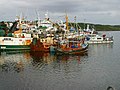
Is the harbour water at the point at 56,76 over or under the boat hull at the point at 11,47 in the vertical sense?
under

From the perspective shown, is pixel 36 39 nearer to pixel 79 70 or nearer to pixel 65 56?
pixel 65 56

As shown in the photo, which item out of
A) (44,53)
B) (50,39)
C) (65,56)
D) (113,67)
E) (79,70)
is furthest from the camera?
(50,39)

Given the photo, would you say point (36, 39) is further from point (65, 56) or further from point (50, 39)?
point (65, 56)

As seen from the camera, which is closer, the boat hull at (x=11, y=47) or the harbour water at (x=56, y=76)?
the harbour water at (x=56, y=76)

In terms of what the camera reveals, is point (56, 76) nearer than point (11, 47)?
Yes

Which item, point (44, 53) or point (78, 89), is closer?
point (78, 89)

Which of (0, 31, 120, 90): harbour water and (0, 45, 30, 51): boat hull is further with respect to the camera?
(0, 45, 30, 51): boat hull

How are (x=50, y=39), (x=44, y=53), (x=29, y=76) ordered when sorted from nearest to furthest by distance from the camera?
(x=29, y=76), (x=44, y=53), (x=50, y=39)

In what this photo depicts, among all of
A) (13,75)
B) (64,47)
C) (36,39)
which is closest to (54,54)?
(64,47)

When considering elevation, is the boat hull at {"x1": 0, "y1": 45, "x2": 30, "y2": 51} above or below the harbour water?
above

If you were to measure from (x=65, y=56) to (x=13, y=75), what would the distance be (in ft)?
77.9

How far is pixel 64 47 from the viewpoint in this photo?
66.4 meters

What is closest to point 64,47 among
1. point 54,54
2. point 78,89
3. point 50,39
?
point 54,54

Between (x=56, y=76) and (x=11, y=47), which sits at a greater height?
(x=11, y=47)
